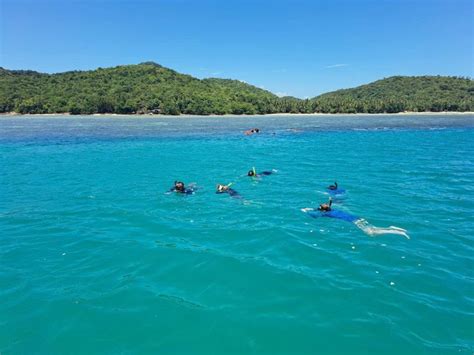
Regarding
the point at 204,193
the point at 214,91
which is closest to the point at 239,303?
the point at 204,193

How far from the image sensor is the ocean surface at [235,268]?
23.9 ft

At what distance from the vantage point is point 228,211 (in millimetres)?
15844

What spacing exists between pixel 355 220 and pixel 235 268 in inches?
248

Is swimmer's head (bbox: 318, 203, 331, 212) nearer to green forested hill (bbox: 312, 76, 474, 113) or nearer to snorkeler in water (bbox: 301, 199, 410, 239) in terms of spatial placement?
snorkeler in water (bbox: 301, 199, 410, 239)

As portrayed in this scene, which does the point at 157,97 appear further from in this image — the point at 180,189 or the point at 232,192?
the point at 232,192

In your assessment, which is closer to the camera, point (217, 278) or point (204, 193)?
point (217, 278)

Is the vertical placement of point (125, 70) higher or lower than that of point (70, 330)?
higher

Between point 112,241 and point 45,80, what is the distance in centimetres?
16773

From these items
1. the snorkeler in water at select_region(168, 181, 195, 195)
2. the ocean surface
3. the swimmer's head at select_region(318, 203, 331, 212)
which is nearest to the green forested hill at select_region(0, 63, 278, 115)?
the ocean surface

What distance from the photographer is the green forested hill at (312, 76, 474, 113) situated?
447 ft

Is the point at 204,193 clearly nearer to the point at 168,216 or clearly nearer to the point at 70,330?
the point at 168,216

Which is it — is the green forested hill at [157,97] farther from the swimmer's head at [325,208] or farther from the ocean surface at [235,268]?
the swimmer's head at [325,208]

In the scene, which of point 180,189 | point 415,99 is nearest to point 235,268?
point 180,189

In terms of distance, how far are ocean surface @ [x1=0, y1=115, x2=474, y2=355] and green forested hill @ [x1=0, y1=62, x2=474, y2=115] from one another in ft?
339
